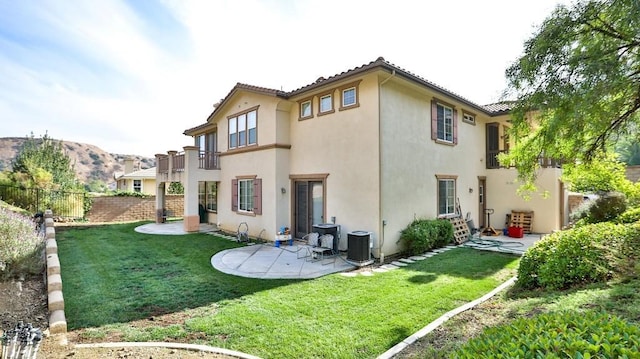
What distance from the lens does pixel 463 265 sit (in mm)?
8906

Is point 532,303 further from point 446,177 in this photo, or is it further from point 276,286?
point 446,177

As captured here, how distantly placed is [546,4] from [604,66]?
1.82m

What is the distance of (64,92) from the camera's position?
49.5 ft

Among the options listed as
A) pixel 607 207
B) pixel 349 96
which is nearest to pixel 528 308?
pixel 349 96

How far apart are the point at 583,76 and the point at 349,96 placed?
6.19 m

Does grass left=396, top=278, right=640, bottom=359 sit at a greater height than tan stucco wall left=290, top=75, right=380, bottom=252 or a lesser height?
lesser

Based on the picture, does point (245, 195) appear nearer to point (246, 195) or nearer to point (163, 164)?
point (246, 195)

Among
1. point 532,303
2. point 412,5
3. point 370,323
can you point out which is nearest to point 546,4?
point 412,5

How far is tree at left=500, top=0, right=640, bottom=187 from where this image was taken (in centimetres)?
566

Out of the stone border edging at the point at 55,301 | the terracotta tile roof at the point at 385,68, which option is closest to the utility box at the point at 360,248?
the terracotta tile roof at the point at 385,68

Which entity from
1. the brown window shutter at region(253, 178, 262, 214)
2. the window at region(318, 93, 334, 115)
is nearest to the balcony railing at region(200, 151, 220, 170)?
the brown window shutter at region(253, 178, 262, 214)

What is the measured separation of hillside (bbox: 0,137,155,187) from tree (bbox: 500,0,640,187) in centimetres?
6630

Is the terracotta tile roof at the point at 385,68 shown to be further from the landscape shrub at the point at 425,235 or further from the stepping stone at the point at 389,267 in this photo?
the stepping stone at the point at 389,267

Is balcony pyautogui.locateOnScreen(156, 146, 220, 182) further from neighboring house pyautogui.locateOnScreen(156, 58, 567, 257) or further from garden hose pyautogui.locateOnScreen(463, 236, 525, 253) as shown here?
garden hose pyautogui.locateOnScreen(463, 236, 525, 253)
